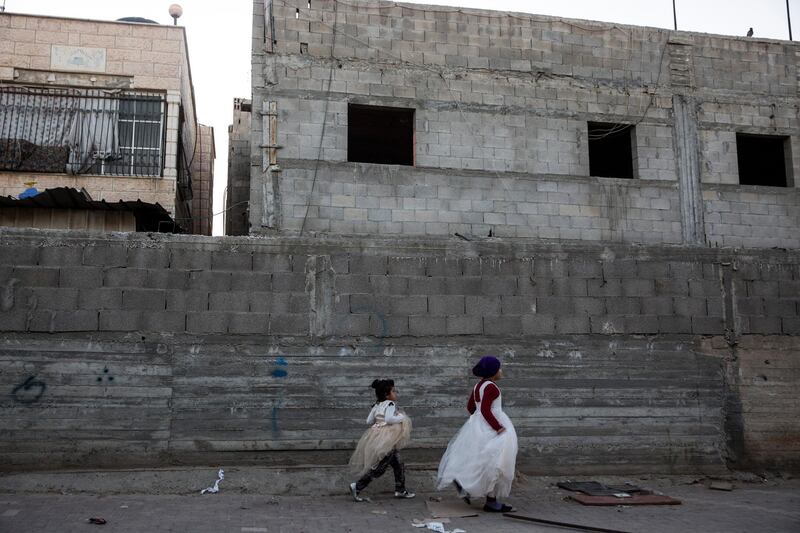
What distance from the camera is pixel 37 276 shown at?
741 centimetres

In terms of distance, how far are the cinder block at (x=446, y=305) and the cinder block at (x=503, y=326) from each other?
13.1 inches

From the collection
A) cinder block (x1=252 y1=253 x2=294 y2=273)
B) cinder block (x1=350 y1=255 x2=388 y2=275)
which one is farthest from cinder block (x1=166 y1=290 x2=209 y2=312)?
cinder block (x1=350 y1=255 x2=388 y2=275)

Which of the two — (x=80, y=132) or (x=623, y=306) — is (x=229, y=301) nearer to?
(x=623, y=306)

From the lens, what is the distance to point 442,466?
675 centimetres

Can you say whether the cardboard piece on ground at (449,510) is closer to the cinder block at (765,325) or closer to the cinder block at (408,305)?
the cinder block at (408,305)

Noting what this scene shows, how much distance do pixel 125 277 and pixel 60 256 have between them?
0.70 metres

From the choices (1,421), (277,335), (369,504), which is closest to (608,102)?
(277,335)

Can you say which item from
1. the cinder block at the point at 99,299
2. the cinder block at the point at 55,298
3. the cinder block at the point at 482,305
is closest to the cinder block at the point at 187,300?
the cinder block at the point at 99,299

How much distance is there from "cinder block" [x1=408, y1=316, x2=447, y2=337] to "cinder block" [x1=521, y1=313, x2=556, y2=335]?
99 centimetres

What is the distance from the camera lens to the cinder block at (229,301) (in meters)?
7.70

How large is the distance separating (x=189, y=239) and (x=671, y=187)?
27.2 ft

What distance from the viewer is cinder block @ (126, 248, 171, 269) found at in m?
7.60

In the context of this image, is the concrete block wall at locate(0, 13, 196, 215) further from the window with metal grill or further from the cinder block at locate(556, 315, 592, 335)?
the cinder block at locate(556, 315, 592, 335)

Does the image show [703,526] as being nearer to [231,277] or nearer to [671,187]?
[231,277]
